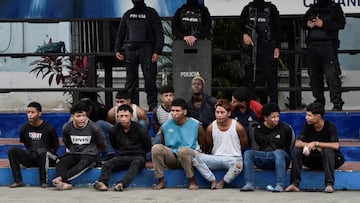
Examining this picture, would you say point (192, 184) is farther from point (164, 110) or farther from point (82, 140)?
point (82, 140)

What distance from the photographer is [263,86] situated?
12.1 m

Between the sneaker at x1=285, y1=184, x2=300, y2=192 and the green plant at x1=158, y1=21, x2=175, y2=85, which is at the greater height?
the green plant at x1=158, y1=21, x2=175, y2=85

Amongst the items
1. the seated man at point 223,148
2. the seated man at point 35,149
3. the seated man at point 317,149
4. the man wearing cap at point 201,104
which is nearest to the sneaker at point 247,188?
the seated man at point 223,148

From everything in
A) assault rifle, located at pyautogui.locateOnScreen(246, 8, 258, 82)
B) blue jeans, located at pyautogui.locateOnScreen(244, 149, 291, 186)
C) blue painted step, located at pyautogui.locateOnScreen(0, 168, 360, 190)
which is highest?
assault rifle, located at pyautogui.locateOnScreen(246, 8, 258, 82)

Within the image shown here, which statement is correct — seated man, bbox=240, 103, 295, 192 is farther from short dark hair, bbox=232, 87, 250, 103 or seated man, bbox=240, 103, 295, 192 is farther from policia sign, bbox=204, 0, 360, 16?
policia sign, bbox=204, 0, 360, 16

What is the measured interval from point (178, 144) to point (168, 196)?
2.83ft

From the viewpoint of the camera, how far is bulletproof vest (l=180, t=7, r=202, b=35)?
1180 cm

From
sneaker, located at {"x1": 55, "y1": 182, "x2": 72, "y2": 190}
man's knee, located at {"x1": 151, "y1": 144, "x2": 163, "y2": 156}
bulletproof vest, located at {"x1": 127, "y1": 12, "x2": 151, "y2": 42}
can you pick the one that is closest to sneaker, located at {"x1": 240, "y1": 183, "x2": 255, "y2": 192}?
man's knee, located at {"x1": 151, "y1": 144, "x2": 163, "y2": 156}

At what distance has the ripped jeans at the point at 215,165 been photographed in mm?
9836

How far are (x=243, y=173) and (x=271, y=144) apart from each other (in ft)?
1.57

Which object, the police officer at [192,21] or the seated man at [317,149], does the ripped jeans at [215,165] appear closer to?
the seated man at [317,149]

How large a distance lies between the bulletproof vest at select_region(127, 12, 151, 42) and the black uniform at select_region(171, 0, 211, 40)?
1.27 feet

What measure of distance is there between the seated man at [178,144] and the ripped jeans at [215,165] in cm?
10

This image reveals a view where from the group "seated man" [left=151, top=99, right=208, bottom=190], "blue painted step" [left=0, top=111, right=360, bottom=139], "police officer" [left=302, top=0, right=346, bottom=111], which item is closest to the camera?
"seated man" [left=151, top=99, right=208, bottom=190]
